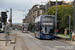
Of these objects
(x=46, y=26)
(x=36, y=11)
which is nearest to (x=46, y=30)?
(x=46, y=26)

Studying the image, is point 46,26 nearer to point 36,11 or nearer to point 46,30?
point 46,30

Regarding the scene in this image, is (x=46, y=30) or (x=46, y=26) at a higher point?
(x=46, y=26)

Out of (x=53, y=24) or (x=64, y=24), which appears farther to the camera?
(x=64, y=24)

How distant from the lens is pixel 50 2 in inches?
3826

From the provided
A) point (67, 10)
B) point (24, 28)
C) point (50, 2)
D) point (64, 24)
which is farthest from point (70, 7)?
point (50, 2)

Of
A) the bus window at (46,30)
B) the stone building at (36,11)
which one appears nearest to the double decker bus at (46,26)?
the bus window at (46,30)

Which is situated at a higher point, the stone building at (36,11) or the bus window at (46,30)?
the stone building at (36,11)

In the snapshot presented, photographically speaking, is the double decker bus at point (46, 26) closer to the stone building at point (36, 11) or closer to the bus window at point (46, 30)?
the bus window at point (46, 30)

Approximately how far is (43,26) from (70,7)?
101 ft

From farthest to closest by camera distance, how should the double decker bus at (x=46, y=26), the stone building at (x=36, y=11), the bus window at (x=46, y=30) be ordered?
the stone building at (x=36, y=11)
the bus window at (x=46, y=30)
the double decker bus at (x=46, y=26)

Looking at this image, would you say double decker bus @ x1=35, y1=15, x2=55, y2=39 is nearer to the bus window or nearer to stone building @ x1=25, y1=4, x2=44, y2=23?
the bus window

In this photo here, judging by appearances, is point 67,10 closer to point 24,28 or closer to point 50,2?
point 24,28

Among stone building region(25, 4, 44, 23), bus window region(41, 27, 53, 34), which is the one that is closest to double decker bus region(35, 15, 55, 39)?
bus window region(41, 27, 53, 34)

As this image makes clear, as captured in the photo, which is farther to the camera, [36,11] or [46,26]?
[36,11]
